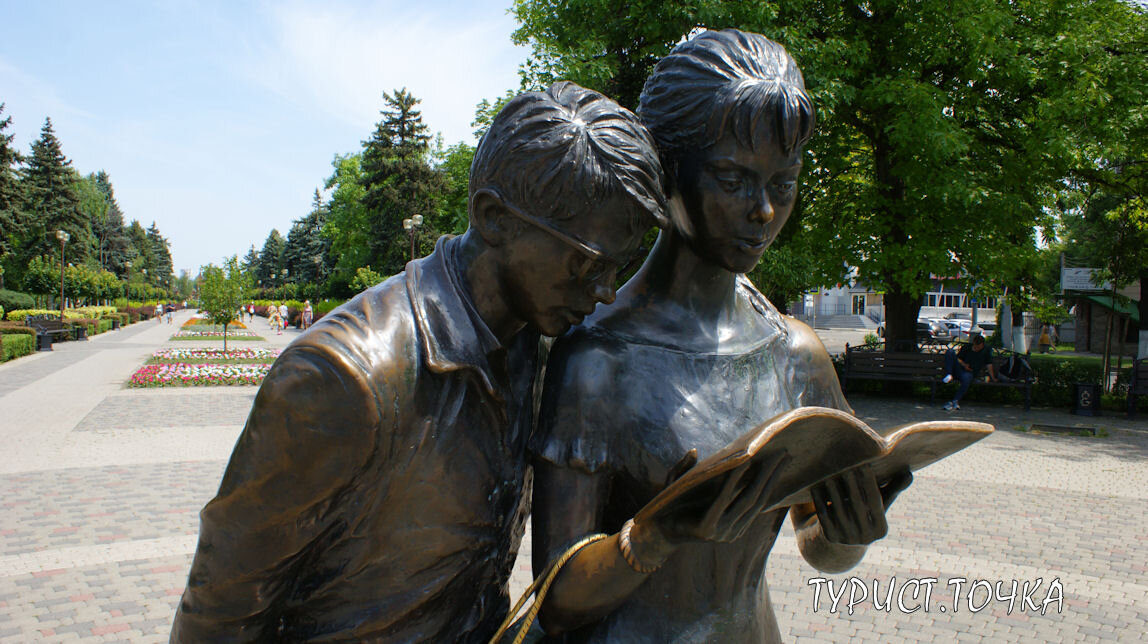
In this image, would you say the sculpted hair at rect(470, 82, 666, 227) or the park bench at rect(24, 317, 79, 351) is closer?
the sculpted hair at rect(470, 82, 666, 227)

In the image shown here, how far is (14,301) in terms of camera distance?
39.8 m

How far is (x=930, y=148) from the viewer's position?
1286 cm

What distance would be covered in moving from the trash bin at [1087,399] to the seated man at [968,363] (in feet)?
4.65

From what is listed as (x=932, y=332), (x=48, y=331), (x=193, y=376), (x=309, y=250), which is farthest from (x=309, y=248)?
(x=193, y=376)

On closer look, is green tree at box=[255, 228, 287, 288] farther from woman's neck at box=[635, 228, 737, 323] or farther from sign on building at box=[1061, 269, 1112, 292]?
woman's neck at box=[635, 228, 737, 323]

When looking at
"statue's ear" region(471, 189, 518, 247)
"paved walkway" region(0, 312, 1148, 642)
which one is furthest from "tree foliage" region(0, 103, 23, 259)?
"statue's ear" region(471, 189, 518, 247)

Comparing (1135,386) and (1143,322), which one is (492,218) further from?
(1143,322)

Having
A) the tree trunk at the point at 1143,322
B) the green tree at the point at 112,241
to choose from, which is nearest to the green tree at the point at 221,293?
the tree trunk at the point at 1143,322

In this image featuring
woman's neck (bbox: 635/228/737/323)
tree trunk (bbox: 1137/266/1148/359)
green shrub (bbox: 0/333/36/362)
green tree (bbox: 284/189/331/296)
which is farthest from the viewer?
green tree (bbox: 284/189/331/296)

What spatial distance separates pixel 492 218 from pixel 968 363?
15940mm

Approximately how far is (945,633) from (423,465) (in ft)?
16.1

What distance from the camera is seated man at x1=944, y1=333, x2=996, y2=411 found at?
15125 mm

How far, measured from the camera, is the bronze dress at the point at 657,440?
1539mm

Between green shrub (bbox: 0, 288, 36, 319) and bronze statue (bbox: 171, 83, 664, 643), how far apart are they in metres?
45.4
